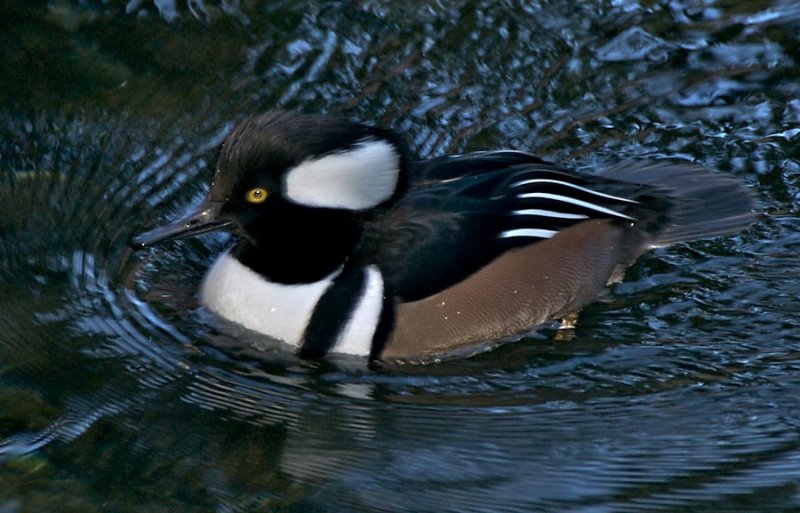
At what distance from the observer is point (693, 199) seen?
6570 millimetres

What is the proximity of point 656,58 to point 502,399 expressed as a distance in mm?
3403

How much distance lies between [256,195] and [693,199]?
2379 mm

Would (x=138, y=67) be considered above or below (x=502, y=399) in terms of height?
above

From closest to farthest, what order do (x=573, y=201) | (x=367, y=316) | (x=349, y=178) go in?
(x=349, y=178)
(x=367, y=316)
(x=573, y=201)

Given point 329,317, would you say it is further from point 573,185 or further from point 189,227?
point 573,185

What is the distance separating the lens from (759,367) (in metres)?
5.60

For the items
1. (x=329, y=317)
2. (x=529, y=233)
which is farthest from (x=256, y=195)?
(x=529, y=233)

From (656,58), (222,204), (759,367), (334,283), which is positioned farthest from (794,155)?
(222,204)

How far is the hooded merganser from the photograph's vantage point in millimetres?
5562

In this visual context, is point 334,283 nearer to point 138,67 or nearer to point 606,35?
point 138,67

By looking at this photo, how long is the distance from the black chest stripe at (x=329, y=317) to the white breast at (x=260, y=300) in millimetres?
32

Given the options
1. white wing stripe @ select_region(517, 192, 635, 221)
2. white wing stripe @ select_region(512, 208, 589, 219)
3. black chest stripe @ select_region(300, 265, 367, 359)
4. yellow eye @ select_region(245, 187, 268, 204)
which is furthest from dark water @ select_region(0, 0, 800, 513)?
yellow eye @ select_region(245, 187, 268, 204)

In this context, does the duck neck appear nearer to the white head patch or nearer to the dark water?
the white head patch

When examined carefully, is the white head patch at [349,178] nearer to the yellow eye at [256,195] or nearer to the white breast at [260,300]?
the yellow eye at [256,195]
